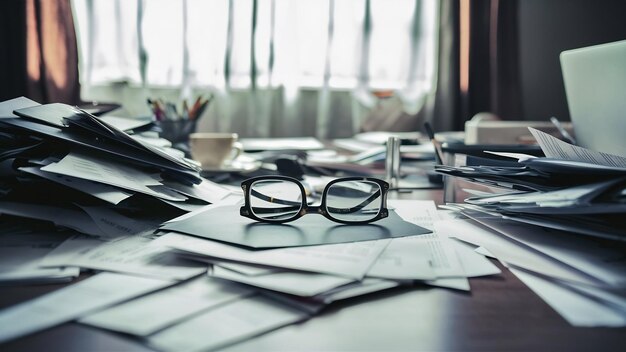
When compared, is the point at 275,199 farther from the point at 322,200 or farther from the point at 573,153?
the point at 573,153

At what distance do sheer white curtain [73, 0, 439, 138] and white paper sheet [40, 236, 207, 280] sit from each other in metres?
2.01

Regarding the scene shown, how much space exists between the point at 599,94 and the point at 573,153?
280mm

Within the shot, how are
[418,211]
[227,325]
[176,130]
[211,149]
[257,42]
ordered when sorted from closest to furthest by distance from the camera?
[227,325], [418,211], [211,149], [176,130], [257,42]

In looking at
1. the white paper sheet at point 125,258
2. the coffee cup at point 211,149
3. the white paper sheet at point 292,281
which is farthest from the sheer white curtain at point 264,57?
the white paper sheet at point 292,281

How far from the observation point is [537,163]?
0.45 meters

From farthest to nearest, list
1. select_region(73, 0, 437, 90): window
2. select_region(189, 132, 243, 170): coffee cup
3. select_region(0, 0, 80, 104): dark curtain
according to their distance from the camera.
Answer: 1. select_region(73, 0, 437, 90): window
2. select_region(0, 0, 80, 104): dark curtain
3. select_region(189, 132, 243, 170): coffee cup

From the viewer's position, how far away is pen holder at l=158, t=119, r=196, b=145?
3.77ft

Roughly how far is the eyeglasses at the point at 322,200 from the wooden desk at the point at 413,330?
172 mm

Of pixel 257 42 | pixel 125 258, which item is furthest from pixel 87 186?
pixel 257 42

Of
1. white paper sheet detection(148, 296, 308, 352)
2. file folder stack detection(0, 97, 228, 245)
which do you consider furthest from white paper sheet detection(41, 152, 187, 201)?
white paper sheet detection(148, 296, 308, 352)

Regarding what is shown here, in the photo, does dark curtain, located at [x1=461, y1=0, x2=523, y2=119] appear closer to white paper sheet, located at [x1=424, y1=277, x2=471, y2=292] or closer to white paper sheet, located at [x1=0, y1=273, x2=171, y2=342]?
white paper sheet, located at [x1=424, y1=277, x2=471, y2=292]

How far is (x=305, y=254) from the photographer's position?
1.34ft

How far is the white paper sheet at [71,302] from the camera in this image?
30 centimetres

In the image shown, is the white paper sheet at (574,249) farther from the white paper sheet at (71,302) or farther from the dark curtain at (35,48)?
the dark curtain at (35,48)
